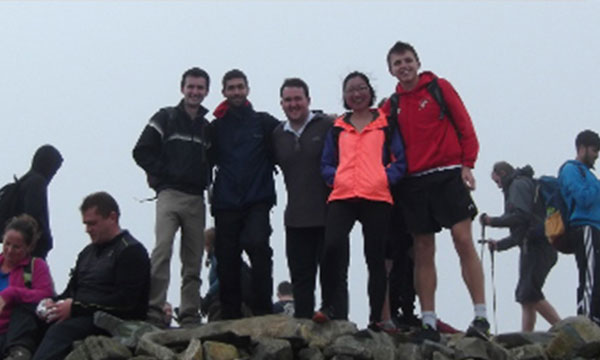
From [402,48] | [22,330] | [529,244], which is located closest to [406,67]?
[402,48]

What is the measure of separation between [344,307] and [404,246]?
4.07 ft

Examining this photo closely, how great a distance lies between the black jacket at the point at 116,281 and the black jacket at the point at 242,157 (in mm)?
1121

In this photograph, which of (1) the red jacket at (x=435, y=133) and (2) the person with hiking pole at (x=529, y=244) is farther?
(2) the person with hiking pole at (x=529, y=244)

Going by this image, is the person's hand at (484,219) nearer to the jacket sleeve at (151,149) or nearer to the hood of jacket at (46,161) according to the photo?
the jacket sleeve at (151,149)

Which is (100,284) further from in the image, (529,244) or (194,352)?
(529,244)

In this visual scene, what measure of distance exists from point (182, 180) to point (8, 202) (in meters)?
1.99

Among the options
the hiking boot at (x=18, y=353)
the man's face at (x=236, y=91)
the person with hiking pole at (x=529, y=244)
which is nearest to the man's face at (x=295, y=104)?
the man's face at (x=236, y=91)

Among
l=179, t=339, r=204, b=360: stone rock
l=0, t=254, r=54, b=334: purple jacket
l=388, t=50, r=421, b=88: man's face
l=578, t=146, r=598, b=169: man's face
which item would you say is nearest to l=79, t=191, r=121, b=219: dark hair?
l=0, t=254, r=54, b=334: purple jacket

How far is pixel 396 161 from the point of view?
8539 millimetres

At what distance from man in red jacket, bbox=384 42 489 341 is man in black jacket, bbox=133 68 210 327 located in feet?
7.44

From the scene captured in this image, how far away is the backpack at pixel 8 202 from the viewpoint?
10047mm

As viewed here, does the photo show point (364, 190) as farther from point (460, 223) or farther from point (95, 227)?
point (95, 227)

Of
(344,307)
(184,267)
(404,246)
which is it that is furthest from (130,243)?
(404,246)

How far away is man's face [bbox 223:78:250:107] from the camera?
9680 mm
